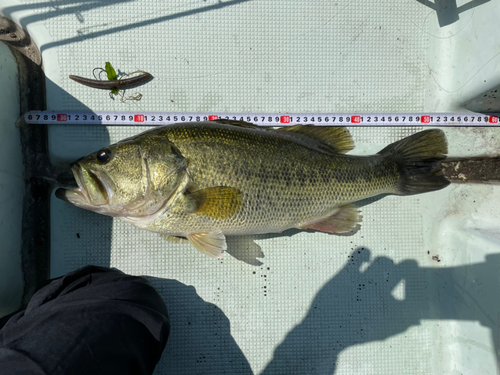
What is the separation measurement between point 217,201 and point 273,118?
2.94 ft

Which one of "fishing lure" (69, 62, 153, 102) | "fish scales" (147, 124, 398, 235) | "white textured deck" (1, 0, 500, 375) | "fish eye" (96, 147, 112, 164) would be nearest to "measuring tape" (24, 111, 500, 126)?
"white textured deck" (1, 0, 500, 375)

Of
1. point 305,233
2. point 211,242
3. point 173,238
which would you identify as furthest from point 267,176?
point 173,238

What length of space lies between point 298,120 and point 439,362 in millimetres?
2242

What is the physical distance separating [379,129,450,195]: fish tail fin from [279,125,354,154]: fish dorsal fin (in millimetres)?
330

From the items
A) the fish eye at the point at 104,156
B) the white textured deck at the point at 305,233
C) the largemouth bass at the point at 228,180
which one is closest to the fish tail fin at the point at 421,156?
the largemouth bass at the point at 228,180

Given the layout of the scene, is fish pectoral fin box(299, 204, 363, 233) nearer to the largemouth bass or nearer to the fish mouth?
the largemouth bass

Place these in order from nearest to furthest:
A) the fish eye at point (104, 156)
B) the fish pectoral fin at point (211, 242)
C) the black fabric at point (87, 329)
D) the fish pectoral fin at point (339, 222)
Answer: the black fabric at point (87, 329) < the fish eye at point (104, 156) < the fish pectoral fin at point (211, 242) < the fish pectoral fin at point (339, 222)

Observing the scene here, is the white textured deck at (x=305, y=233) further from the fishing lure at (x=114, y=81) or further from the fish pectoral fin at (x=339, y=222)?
the fish pectoral fin at (x=339, y=222)

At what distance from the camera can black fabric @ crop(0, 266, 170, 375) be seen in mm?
1537

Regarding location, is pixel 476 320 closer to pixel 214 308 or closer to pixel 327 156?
pixel 327 156

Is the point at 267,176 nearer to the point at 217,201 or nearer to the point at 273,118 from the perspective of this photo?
the point at 217,201

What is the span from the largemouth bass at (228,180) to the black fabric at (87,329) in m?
0.48

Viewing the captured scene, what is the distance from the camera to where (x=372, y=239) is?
239 centimetres

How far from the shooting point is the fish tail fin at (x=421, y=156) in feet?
7.06
